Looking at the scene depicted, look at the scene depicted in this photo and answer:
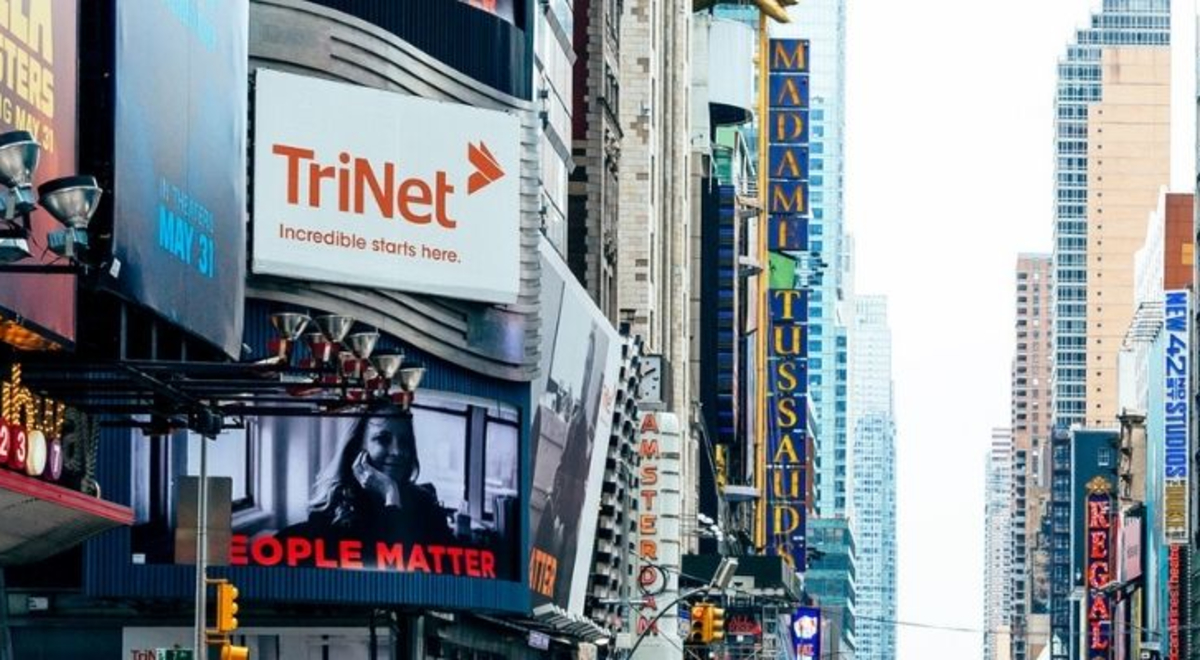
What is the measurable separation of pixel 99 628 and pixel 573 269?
3567cm

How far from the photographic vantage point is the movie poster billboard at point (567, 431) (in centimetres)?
8150

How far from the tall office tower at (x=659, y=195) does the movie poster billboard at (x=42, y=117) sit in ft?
248

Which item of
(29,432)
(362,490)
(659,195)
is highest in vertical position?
(659,195)

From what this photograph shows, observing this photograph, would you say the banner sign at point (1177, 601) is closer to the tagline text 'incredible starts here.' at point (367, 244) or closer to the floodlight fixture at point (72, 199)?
the tagline text 'incredible starts here.' at point (367, 244)

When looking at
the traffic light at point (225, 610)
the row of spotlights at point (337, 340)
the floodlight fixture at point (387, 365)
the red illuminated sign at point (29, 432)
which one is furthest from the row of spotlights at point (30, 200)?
the traffic light at point (225, 610)

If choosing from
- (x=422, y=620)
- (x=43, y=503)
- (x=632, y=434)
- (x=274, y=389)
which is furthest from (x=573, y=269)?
(x=43, y=503)

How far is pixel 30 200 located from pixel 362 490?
4280cm

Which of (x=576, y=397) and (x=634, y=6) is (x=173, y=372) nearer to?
(x=576, y=397)

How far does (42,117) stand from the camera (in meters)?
35.5

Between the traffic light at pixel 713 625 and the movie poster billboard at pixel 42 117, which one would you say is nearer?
the movie poster billboard at pixel 42 117

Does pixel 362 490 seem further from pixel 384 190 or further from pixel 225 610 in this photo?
pixel 225 610

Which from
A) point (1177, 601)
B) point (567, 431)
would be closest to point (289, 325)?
point (567, 431)

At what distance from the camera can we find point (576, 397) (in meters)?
87.3

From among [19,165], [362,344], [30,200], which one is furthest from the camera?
[362,344]
